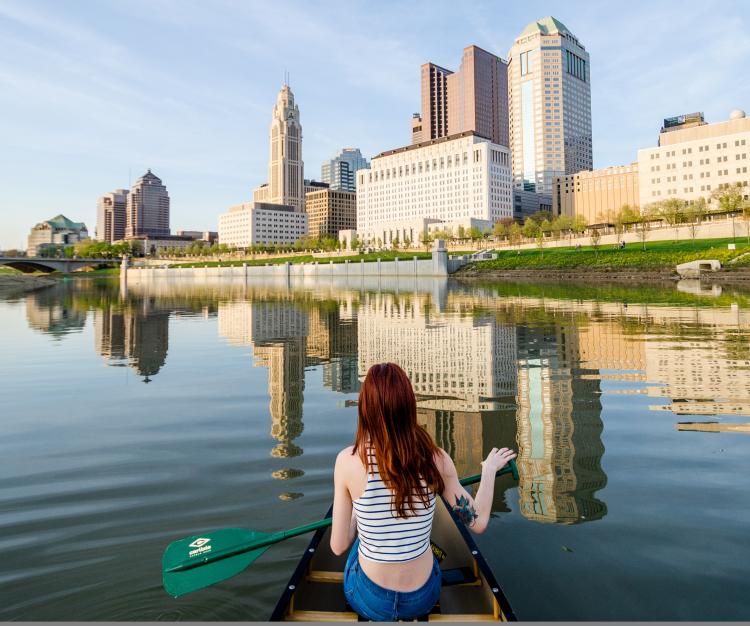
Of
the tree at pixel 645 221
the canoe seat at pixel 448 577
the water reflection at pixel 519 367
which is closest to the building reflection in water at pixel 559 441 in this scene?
the water reflection at pixel 519 367

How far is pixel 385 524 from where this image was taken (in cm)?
366

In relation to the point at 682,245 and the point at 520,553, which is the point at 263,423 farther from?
the point at 682,245

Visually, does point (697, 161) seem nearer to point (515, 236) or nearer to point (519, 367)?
point (515, 236)

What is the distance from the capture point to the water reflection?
8.37 m

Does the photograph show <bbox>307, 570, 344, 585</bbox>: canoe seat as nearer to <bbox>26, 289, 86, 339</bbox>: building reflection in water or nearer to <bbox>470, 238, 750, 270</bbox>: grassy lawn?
<bbox>26, 289, 86, 339</bbox>: building reflection in water

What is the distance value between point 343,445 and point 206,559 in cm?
458

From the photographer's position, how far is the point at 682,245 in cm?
8444

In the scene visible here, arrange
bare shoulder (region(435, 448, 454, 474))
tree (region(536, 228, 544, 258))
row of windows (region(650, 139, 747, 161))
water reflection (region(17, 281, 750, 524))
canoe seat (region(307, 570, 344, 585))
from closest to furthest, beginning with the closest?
bare shoulder (region(435, 448, 454, 474)) → canoe seat (region(307, 570, 344, 585)) → water reflection (region(17, 281, 750, 524)) → tree (region(536, 228, 544, 258)) → row of windows (region(650, 139, 747, 161))

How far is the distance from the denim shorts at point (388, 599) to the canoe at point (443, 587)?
107 mm

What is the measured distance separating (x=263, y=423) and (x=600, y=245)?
338 ft

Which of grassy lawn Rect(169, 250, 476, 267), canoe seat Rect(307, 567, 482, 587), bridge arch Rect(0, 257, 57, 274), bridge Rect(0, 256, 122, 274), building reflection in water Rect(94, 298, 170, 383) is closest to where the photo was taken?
canoe seat Rect(307, 567, 482, 587)

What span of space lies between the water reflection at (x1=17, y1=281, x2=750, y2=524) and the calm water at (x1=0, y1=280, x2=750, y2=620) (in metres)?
0.07

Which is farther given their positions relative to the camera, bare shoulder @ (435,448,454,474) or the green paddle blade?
the green paddle blade

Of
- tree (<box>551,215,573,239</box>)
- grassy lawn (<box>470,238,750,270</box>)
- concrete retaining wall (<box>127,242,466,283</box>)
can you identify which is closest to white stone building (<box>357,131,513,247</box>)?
concrete retaining wall (<box>127,242,466,283</box>)
